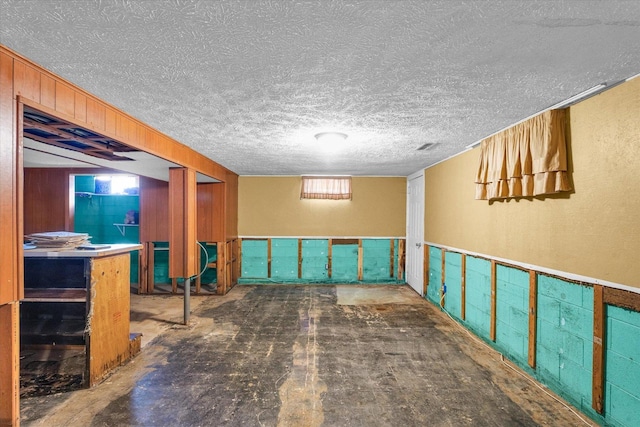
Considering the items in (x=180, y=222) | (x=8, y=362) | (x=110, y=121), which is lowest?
(x=8, y=362)

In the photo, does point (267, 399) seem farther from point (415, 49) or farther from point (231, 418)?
point (415, 49)

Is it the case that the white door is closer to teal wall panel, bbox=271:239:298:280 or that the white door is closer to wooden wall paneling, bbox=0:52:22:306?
teal wall panel, bbox=271:239:298:280

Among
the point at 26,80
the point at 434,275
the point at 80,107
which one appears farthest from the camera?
the point at 434,275

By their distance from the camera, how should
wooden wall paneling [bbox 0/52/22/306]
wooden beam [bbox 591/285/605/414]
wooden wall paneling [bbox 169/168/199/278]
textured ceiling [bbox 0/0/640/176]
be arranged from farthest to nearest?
wooden wall paneling [bbox 169/168/199/278] < wooden beam [bbox 591/285/605/414] < wooden wall paneling [bbox 0/52/22/306] < textured ceiling [bbox 0/0/640/176]

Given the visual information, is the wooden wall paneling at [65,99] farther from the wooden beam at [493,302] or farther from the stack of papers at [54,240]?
the wooden beam at [493,302]

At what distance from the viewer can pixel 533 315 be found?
2.74m

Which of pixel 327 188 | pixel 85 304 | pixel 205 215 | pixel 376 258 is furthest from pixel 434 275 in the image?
pixel 85 304

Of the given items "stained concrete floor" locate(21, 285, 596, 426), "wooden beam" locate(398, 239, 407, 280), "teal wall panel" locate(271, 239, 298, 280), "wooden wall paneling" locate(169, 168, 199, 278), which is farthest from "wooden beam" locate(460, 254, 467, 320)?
"wooden wall paneling" locate(169, 168, 199, 278)

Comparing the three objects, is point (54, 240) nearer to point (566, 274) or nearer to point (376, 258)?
point (566, 274)

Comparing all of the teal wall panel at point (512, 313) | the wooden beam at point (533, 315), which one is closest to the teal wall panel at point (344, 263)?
the teal wall panel at point (512, 313)

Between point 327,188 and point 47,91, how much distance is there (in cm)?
524

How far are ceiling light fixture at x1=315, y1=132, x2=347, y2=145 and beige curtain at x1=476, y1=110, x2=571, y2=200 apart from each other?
160 cm

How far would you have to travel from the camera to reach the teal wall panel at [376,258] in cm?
666

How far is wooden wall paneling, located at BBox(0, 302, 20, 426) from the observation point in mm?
1650
